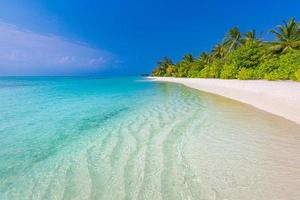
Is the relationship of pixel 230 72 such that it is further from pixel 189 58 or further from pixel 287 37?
pixel 189 58

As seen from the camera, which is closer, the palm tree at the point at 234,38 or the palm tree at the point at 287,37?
the palm tree at the point at 287,37

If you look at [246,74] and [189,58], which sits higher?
[189,58]

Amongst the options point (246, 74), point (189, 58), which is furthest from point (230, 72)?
point (189, 58)

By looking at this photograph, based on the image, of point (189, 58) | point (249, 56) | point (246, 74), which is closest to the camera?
point (246, 74)

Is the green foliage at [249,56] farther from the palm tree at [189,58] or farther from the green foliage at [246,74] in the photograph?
the palm tree at [189,58]

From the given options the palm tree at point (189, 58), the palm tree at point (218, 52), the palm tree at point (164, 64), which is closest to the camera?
the palm tree at point (218, 52)

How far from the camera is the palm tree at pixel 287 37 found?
24328 millimetres

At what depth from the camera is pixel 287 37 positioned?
82.0ft

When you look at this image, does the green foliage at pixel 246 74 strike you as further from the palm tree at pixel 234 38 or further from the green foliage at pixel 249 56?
the palm tree at pixel 234 38

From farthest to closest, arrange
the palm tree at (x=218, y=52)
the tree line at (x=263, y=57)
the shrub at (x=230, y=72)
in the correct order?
the palm tree at (x=218, y=52)
the shrub at (x=230, y=72)
the tree line at (x=263, y=57)

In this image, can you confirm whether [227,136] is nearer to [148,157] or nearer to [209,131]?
[209,131]

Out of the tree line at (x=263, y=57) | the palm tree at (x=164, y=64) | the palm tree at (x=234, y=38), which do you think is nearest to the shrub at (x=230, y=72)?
the tree line at (x=263, y=57)

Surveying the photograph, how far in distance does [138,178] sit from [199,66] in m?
43.7

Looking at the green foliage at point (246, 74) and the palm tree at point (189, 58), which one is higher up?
the palm tree at point (189, 58)
